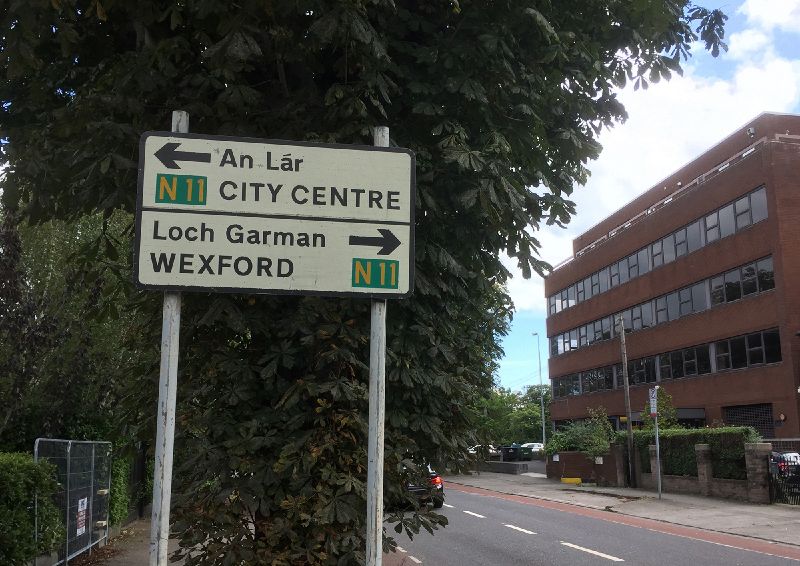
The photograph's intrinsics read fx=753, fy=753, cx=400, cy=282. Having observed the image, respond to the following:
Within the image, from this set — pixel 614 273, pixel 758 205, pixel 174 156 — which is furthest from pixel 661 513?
pixel 614 273

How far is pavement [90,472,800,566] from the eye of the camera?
12812 mm

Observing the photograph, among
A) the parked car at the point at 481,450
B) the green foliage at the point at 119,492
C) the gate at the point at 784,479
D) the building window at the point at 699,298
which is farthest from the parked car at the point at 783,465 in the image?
the parked car at the point at 481,450

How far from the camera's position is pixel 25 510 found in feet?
27.4

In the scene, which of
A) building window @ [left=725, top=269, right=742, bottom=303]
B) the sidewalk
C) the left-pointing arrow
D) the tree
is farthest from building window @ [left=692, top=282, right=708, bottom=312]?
the left-pointing arrow

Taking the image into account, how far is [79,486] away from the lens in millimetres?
11188

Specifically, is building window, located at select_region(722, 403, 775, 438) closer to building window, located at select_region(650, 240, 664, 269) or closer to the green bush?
building window, located at select_region(650, 240, 664, 269)

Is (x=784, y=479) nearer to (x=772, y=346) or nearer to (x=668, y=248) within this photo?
(x=772, y=346)

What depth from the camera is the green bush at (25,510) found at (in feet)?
25.9

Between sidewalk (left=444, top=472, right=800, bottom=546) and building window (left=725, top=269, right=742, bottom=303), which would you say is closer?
sidewalk (left=444, top=472, right=800, bottom=546)

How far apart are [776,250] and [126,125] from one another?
103ft

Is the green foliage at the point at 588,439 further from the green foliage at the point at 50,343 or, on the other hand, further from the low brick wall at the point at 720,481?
the green foliage at the point at 50,343

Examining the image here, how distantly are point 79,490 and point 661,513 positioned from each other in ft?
50.9

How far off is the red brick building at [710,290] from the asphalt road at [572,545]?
16233mm

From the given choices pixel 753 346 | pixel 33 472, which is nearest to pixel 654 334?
pixel 753 346
